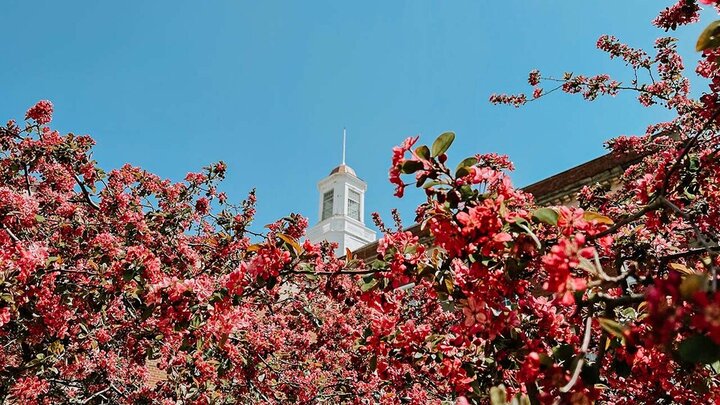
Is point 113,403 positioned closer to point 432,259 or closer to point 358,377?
point 358,377

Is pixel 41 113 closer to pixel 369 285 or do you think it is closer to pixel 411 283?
pixel 411 283

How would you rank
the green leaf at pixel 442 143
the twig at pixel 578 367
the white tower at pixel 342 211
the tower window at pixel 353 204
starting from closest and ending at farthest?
the twig at pixel 578 367 < the green leaf at pixel 442 143 < the white tower at pixel 342 211 < the tower window at pixel 353 204

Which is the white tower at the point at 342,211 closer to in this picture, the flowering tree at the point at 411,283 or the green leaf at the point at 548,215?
the flowering tree at the point at 411,283

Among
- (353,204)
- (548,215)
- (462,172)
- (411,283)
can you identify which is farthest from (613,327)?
(353,204)

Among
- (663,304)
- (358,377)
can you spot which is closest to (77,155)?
(358,377)

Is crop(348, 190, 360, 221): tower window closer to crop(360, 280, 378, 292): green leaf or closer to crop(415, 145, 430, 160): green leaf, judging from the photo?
crop(360, 280, 378, 292): green leaf

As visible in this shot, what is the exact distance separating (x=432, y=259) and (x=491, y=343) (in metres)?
0.52

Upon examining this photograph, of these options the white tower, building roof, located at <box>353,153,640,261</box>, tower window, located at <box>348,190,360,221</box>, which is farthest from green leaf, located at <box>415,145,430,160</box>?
tower window, located at <box>348,190,360,221</box>

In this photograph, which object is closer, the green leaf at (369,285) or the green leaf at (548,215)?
the green leaf at (548,215)

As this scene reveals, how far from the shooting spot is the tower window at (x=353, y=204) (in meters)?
28.2

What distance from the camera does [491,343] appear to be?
6.73 ft

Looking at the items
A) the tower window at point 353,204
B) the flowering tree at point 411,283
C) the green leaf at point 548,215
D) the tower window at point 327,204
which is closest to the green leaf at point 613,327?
the flowering tree at point 411,283

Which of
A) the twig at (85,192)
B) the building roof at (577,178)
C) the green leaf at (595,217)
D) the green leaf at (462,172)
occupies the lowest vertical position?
the green leaf at (595,217)

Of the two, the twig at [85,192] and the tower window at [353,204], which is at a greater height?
the tower window at [353,204]
